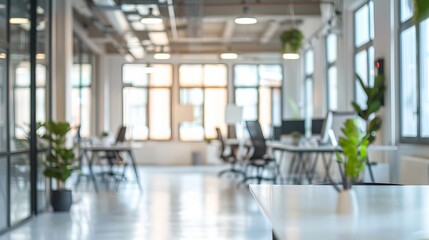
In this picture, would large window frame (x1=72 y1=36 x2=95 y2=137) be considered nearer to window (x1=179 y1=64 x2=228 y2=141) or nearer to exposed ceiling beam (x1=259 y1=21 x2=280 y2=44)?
window (x1=179 y1=64 x2=228 y2=141)

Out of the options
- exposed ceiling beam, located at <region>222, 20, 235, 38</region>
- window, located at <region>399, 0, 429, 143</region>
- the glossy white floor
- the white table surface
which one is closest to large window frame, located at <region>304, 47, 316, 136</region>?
exposed ceiling beam, located at <region>222, 20, 235, 38</region>

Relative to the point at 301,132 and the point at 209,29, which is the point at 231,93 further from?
the point at 301,132

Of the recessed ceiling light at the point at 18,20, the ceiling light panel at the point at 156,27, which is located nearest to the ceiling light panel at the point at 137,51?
the ceiling light panel at the point at 156,27

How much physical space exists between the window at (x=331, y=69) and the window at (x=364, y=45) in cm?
143

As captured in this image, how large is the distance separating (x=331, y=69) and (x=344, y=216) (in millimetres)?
11247

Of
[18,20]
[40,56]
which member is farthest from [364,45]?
[18,20]

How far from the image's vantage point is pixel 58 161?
7.76 metres

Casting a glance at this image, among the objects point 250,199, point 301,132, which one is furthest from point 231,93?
point 250,199

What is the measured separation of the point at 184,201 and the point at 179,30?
24.7 ft

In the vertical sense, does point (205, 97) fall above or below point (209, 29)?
below

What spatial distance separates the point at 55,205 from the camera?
7.76 metres

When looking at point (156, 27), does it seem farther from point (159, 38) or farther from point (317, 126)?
point (317, 126)

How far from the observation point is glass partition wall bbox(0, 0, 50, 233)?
6.26 m

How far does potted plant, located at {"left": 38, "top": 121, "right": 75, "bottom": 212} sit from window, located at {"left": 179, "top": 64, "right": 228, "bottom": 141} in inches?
444
